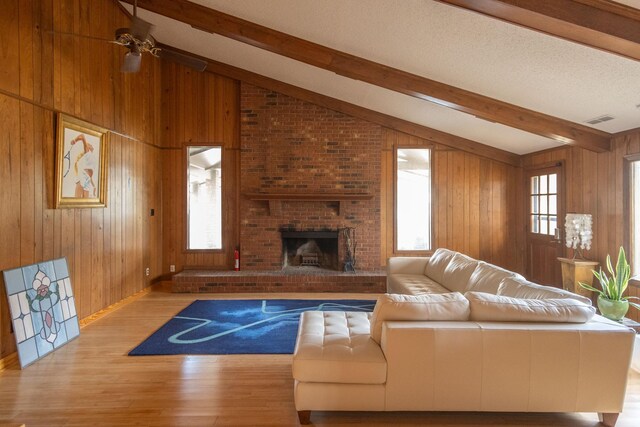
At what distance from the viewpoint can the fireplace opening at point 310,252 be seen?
6625 mm

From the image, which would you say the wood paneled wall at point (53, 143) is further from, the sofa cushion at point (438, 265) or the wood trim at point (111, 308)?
Answer: the sofa cushion at point (438, 265)

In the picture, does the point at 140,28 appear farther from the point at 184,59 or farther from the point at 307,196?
the point at 307,196

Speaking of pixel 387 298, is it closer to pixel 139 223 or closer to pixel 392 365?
pixel 392 365

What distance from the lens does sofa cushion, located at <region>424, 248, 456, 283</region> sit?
469 centimetres

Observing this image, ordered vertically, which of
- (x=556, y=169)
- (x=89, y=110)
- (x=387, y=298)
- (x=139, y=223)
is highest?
(x=89, y=110)

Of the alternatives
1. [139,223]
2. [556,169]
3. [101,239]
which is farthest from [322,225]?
[556,169]

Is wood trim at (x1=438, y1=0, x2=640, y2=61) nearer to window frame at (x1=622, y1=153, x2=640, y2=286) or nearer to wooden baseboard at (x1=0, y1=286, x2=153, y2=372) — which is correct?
window frame at (x1=622, y1=153, x2=640, y2=286)

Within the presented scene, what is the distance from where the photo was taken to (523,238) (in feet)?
22.0

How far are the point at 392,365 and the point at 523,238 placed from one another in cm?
548

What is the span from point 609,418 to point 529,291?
87 cm

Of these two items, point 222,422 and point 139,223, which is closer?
point 222,422

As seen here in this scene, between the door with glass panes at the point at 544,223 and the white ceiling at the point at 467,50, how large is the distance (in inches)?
60.1

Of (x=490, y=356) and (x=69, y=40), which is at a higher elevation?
(x=69, y=40)

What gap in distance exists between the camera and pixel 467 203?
6.86 m
